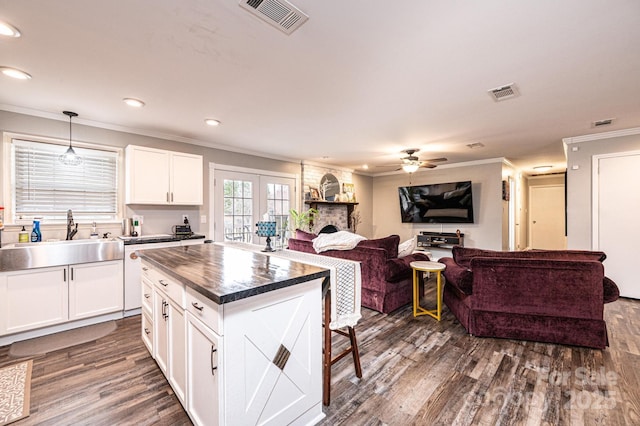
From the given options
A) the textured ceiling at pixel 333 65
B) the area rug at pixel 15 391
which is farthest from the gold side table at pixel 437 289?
the area rug at pixel 15 391

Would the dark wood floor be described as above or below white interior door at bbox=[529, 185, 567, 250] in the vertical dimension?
below

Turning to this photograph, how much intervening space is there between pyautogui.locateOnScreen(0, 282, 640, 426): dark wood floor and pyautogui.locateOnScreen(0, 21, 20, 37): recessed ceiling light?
2533 mm

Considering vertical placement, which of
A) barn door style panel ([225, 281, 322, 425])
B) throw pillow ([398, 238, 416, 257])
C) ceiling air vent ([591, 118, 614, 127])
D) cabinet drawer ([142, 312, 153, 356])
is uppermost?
ceiling air vent ([591, 118, 614, 127])

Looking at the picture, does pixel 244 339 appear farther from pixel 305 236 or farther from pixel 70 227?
pixel 70 227

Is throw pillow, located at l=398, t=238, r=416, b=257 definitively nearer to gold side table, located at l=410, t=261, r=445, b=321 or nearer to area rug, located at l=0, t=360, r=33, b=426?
gold side table, located at l=410, t=261, r=445, b=321

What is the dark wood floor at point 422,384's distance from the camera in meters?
1.74

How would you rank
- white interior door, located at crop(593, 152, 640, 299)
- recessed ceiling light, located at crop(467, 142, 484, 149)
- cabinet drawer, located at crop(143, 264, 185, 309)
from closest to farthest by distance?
cabinet drawer, located at crop(143, 264, 185, 309) < white interior door, located at crop(593, 152, 640, 299) < recessed ceiling light, located at crop(467, 142, 484, 149)

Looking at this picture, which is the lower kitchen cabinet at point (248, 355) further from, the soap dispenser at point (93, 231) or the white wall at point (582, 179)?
the white wall at point (582, 179)

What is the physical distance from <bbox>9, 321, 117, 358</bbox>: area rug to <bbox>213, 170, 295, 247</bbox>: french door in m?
2.02

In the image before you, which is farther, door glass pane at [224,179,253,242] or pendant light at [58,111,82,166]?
door glass pane at [224,179,253,242]

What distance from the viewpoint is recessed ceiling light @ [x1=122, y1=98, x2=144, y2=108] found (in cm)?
283

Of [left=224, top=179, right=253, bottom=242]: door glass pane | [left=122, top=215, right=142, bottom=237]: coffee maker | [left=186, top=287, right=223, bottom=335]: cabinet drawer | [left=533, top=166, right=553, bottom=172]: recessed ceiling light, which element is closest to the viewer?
[left=186, top=287, right=223, bottom=335]: cabinet drawer

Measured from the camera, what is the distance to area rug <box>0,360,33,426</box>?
1763 millimetres

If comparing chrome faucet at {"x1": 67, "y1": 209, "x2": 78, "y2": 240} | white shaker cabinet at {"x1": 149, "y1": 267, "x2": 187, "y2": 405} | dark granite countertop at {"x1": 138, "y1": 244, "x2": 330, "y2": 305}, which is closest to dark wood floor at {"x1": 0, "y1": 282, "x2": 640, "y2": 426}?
white shaker cabinet at {"x1": 149, "y1": 267, "x2": 187, "y2": 405}
